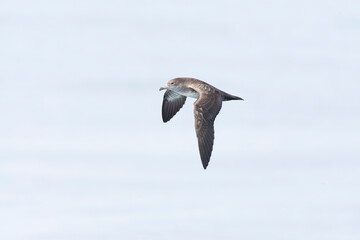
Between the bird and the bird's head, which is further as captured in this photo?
the bird's head

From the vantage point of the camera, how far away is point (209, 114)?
4084cm

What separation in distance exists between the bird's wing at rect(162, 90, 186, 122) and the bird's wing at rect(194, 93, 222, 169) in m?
5.41

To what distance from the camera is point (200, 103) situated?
41438mm

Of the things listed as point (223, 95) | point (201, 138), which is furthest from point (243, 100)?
point (201, 138)

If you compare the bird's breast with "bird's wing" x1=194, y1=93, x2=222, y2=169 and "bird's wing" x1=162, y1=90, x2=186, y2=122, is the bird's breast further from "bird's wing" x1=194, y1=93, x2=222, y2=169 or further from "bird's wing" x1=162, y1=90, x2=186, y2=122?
"bird's wing" x1=162, y1=90, x2=186, y2=122

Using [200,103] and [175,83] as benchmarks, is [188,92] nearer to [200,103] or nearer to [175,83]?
[175,83]

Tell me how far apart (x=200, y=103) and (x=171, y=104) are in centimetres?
665

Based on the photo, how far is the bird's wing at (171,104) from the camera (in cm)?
4781

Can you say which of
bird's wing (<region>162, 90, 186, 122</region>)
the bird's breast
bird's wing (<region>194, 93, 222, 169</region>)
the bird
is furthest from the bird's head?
bird's wing (<region>162, 90, 186, 122</region>)

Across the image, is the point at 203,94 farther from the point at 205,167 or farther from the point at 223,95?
the point at 205,167

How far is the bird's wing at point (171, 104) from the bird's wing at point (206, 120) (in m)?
5.41

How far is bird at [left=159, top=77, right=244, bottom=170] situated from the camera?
3975 centimetres

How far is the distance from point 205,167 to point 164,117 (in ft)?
32.9

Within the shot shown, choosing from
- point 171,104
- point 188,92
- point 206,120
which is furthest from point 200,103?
point 171,104
